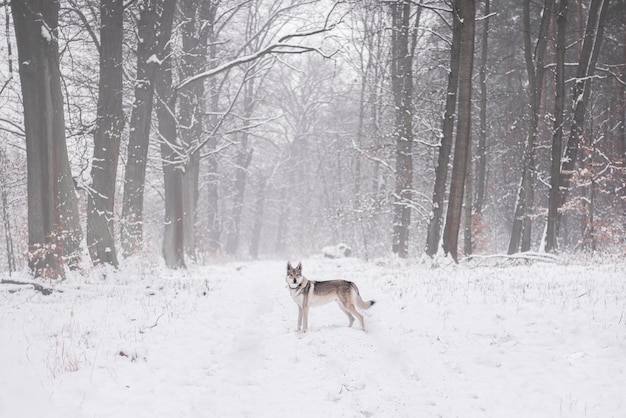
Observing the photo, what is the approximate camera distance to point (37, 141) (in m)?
9.79

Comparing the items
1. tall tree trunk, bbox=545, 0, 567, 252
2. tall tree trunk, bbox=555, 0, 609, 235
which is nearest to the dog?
tall tree trunk, bbox=545, 0, 567, 252

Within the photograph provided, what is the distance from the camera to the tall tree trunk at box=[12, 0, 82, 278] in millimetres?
9664

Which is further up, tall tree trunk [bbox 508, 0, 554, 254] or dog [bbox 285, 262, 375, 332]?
tall tree trunk [bbox 508, 0, 554, 254]

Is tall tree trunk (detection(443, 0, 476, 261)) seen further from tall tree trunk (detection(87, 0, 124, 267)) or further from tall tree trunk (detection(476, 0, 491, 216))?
tall tree trunk (detection(87, 0, 124, 267))

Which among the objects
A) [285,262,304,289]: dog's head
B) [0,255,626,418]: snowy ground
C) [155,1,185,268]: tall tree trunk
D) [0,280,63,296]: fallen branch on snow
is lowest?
[0,255,626,418]: snowy ground

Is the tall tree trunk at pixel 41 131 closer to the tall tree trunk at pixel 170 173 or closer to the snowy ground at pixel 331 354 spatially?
the snowy ground at pixel 331 354

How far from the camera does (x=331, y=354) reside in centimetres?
671

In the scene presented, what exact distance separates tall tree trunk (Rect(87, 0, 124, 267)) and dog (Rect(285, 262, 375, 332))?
21.4 ft

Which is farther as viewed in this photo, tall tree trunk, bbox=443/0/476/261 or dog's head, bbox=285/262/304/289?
tall tree trunk, bbox=443/0/476/261

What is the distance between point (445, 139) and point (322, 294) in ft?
27.0

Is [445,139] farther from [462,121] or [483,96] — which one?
[483,96]

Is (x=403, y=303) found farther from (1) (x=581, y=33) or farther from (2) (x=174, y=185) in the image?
(1) (x=581, y=33)

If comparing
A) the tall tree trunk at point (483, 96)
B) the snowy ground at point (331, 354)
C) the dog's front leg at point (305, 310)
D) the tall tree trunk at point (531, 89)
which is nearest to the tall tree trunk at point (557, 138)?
the tall tree trunk at point (531, 89)

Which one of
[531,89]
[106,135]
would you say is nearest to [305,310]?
[106,135]
